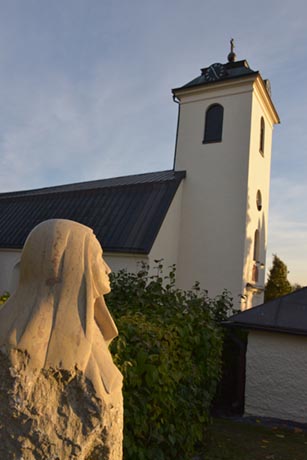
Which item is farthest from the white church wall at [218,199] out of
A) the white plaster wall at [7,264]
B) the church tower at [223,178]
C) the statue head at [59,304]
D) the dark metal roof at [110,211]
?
the statue head at [59,304]

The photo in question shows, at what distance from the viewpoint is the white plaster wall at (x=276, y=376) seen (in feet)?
22.1

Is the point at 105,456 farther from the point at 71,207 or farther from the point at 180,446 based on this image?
the point at 71,207

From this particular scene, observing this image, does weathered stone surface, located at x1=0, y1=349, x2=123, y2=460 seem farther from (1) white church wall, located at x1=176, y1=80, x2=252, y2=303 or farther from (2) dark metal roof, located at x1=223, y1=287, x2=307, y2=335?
(1) white church wall, located at x1=176, y1=80, x2=252, y2=303

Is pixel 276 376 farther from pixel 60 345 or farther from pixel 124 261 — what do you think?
pixel 124 261

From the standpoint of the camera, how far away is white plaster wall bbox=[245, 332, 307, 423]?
6734 millimetres

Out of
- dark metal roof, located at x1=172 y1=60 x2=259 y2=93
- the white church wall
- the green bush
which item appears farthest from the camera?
dark metal roof, located at x1=172 y1=60 x2=259 y2=93

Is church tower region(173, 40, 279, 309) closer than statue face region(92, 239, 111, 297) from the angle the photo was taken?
No

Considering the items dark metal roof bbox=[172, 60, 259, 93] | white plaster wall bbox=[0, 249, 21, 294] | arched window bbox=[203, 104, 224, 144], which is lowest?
white plaster wall bbox=[0, 249, 21, 294]

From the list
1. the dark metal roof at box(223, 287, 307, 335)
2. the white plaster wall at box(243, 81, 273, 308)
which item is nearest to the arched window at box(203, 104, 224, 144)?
the white plaster wall at box(243, 81, 273, 308)

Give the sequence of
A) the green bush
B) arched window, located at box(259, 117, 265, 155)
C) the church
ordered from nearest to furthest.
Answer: the green bush
the church
arched window, located at box(259, 117, 265, 155)

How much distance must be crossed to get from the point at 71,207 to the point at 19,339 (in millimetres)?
14759

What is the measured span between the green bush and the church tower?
29.8ft

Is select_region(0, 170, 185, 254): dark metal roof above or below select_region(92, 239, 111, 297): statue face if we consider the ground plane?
above

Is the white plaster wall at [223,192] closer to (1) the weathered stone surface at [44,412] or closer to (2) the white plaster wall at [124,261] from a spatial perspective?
(2) the white plaster wall at [124,261]
